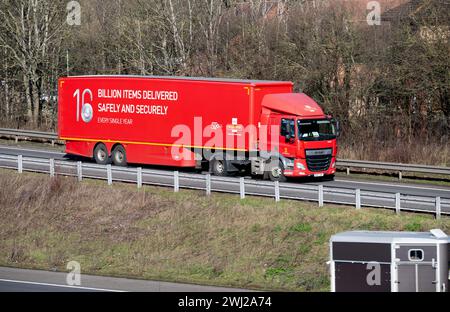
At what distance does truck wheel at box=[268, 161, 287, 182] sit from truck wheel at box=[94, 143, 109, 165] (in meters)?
7.68

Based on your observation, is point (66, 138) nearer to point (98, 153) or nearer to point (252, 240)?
point (98, 153)

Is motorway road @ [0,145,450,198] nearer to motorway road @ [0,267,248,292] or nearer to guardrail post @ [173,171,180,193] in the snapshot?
guardrail post @ [173,171,180,193]

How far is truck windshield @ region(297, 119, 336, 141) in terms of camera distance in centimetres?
3234

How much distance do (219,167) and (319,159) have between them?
3574 millimetres

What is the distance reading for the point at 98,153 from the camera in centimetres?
3753

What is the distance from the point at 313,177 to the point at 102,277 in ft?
38.1

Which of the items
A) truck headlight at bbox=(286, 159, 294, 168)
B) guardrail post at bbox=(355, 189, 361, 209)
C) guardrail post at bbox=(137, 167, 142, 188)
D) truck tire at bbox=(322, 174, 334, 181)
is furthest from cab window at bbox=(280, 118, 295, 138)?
guardrail post at bbox=(355, 189, 361, 209)

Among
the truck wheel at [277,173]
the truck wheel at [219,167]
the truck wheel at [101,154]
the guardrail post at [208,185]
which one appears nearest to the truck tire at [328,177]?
the truck wheel at [277,173]

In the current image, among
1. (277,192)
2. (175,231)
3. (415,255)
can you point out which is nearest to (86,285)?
(175,231)

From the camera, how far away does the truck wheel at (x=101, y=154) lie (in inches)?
1467

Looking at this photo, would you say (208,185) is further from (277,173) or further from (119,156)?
(119,156)

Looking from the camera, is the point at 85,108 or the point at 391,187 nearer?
the point at 391,187

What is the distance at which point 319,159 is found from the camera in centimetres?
3275
